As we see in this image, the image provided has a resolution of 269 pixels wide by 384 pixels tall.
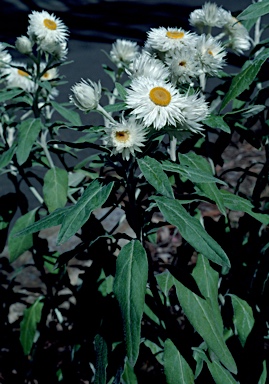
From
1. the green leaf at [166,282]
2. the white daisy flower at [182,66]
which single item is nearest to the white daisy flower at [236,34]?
the white daisy flower at [182,66]

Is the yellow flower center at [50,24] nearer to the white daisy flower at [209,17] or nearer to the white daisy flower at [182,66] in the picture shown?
the white daisy flower at [209,17]

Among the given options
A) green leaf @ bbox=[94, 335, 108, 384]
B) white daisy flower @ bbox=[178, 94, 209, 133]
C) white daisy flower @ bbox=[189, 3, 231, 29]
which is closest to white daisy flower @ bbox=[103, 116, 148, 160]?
white daisy flower @ bbox=[178, 94, 209, 133]

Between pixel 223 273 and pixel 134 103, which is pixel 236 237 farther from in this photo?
pixel 134 103

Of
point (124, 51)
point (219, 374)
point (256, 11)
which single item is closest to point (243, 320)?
point (219, 374)

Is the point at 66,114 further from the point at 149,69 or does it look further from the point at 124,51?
the point at 149,69

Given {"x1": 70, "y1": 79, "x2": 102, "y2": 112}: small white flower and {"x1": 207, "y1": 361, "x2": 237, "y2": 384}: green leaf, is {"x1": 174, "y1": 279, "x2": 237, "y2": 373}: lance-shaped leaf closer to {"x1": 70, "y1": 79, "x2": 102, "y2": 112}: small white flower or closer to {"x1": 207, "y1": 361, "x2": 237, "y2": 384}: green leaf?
{"x1": 207, "y1": 361, "x2": 237, "y2": 384}: green leaf

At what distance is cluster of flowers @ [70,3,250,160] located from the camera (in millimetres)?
1298

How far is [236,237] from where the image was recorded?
2.09 meters

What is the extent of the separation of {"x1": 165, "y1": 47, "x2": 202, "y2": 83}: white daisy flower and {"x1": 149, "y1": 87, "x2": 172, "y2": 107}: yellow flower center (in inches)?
4.0

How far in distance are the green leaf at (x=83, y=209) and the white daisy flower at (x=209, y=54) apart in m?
0.48

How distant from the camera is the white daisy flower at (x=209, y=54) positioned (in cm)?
158

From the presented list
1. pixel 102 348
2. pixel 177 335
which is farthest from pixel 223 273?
pixel 102 348

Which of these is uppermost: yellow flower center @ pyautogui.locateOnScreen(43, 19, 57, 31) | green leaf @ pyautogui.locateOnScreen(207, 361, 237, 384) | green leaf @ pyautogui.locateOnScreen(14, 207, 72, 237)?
yellow flower center @ pyautogui.locateOnScreen(43, 19, 57, 31)

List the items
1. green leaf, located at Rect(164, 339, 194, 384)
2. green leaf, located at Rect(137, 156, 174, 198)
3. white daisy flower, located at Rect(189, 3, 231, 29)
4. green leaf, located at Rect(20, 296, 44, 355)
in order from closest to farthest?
green leaf, located at Rect(137, 156, 174, 198), green leaf, located at Rect(164, 339, 194, 384), white daisy flower, located at Rect(189, 3, 231, 29), green leaf, located at Rect(20, 296, 44, 355)
